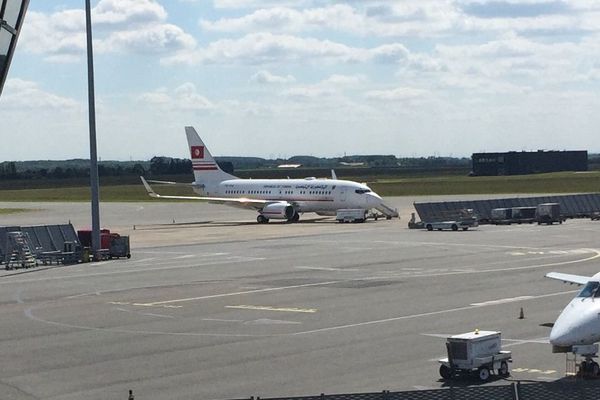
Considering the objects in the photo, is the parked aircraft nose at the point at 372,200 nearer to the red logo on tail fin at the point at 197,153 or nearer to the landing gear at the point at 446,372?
the red logo on tail fin at the point at 197,153

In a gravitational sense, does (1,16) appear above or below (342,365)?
above

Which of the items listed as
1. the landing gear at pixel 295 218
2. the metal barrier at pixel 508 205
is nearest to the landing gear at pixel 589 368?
the metal barrier at pixel 508 205

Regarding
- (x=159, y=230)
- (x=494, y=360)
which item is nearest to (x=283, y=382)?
(x=494, y=360)

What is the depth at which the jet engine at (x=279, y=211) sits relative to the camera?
334ft

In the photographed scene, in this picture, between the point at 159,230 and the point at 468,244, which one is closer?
the point at 468,244

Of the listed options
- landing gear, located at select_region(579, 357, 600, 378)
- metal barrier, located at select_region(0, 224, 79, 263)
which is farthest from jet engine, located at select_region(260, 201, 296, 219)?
landing gear, located at select_region(579, 357, 600, 378)

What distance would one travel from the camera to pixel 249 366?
98.7 feet

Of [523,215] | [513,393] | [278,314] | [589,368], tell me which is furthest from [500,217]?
[513,393]

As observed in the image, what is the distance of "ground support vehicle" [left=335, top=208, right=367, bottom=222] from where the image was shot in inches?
3903

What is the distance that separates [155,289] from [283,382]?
23.3 metres

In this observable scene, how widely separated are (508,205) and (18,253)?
50.6m

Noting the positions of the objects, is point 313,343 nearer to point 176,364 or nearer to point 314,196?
point 176,364

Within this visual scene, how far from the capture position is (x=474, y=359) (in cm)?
2733

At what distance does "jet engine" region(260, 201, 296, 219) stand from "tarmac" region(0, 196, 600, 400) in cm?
2238
